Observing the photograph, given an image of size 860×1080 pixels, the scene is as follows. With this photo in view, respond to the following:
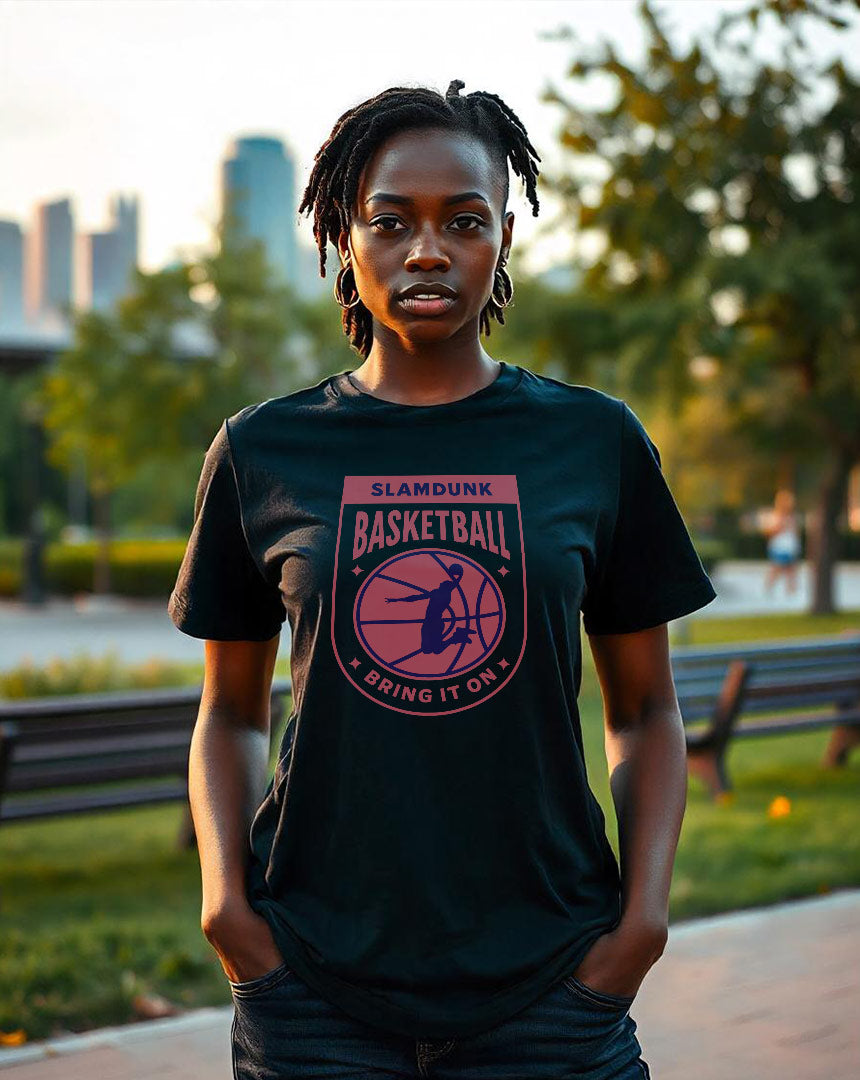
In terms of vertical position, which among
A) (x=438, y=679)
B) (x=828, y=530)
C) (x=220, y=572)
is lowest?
(x=828, y=530)

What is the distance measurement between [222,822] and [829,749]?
8378mm

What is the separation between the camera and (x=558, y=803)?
183 cm

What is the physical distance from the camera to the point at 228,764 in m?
2.07

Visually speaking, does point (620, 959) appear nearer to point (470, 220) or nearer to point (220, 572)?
point (220, 572)

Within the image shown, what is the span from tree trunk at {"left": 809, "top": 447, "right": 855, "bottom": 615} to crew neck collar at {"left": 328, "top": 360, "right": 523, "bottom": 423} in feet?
72.8

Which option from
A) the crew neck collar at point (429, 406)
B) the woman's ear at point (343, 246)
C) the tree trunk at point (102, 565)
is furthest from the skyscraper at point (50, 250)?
the crew neck collar at point (429, 406)

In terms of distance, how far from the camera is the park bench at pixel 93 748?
6.50 metres

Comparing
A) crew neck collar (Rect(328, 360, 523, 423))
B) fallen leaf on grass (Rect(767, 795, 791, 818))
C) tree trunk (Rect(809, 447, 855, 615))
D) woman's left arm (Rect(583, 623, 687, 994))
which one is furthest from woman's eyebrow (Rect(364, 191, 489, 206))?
tree trunk (Rect(809, 447, 855, 615))

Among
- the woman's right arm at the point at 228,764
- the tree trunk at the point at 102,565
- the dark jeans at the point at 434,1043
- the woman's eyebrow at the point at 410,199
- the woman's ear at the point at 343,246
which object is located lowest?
the tree trunk at the point at 102,565

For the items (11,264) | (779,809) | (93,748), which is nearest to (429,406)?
(93,748)

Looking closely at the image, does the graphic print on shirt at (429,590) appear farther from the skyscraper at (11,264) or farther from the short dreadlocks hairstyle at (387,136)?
the skyscraper at (11,264)

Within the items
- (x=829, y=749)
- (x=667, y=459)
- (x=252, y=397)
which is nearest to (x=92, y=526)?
(x=667, y=459)

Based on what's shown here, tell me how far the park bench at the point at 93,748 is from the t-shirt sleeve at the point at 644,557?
4903 mm

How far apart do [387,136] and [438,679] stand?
746mm
